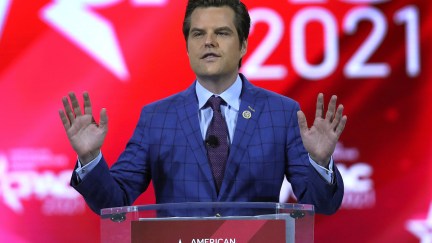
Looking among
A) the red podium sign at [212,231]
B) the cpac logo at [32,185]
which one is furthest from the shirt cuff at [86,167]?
the cpac logo at [32,185]

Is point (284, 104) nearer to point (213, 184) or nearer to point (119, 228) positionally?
point (213, 184)

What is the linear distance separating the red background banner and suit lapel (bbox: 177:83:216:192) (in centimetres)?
129

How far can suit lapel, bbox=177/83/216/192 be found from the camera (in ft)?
6.84

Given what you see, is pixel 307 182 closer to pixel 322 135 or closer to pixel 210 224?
pixel 322 135

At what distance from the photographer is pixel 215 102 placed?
2207 millimetres

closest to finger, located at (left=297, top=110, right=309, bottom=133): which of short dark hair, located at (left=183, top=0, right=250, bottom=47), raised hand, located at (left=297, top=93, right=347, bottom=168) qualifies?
raised hand, located at (left=297, top=93, right=347, bottom=168)

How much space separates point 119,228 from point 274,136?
72 cm

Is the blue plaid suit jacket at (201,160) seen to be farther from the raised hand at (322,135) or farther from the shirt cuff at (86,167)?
the raised hand at (322,135)

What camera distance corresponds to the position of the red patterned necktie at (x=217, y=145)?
2.10m

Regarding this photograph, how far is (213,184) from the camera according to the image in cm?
207

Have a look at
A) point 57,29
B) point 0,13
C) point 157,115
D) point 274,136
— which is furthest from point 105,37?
point 274,136

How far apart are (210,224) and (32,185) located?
7.05ft

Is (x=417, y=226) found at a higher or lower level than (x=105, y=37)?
lower

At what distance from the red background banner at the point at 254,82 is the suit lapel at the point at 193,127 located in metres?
1.29
